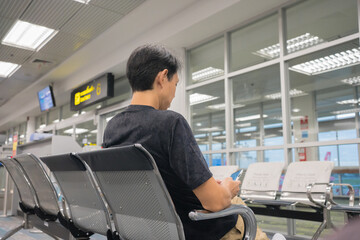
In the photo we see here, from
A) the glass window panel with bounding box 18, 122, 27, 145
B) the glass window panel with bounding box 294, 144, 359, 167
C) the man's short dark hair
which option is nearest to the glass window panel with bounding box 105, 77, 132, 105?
the glass window panel with bounding box 294, 144, 359, 167

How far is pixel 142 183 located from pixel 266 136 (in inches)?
138

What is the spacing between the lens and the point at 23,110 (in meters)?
10.7

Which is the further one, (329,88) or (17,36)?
(17,36)

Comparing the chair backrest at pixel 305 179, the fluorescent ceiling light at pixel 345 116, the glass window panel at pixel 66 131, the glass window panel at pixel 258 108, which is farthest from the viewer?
the glass window panel at pixel 66 131

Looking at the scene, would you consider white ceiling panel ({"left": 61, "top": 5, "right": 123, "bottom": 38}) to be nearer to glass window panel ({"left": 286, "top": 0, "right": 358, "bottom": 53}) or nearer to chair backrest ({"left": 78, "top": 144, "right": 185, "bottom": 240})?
glass window panel ({"left": 286, "top": 0, "right": 358, "bottom": 53})

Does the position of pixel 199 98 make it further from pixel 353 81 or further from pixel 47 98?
pixel 47 98

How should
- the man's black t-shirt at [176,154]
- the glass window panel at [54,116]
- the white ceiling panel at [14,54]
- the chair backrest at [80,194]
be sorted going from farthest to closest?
the glass window panel at [54,116] < the white ceiling panel at [14,54] < the chair backrest at [80,194] < the man's black t-shirt at [176,154]

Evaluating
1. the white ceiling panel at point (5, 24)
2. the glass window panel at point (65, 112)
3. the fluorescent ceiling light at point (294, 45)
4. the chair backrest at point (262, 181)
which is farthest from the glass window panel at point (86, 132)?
the chair backrest at point (262, 181)

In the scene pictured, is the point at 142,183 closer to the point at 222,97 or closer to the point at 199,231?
the point at 199,231

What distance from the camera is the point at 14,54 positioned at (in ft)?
21.0

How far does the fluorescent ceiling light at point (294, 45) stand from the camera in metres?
3.92

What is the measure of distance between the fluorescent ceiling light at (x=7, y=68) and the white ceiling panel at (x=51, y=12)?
7.64 ft

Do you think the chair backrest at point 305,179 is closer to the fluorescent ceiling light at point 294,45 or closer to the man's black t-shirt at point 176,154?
the fluorescent ceiling light at point 294,45

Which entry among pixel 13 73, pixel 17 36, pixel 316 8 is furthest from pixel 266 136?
pixel 13 73
